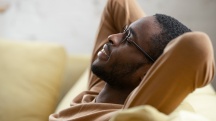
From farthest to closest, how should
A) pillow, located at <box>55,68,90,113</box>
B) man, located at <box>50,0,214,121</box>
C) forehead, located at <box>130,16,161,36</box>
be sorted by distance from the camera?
pillow, located at <box>55,68,90,113</box>
forehead, located at <box>130,16,161,36</box>
man, located at <box>50,0,214,121</box>

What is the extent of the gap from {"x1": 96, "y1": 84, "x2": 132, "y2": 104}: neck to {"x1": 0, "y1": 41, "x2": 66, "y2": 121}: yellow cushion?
0.58 meters

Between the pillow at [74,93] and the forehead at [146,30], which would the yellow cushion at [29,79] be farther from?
the forehead at [146,30]

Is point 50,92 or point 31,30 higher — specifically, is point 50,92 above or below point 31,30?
below

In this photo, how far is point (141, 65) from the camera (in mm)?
1119

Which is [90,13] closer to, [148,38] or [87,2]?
[87,2]

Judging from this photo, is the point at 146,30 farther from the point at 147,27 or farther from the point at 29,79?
the point at 29,79

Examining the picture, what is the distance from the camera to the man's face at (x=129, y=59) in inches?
43.6

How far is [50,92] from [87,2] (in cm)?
69

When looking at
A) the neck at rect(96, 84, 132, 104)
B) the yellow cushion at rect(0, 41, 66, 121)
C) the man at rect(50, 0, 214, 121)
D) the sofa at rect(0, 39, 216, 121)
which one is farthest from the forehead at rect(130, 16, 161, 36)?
the yellow cushion at rect(0, 41, 66, 121)

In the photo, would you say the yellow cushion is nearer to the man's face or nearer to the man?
the man

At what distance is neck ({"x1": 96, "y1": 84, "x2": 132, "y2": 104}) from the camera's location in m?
1.16

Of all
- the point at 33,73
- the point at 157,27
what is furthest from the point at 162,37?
the point at 33,73

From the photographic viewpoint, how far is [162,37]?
1.08m

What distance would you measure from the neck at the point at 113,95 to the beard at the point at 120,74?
2 cm
